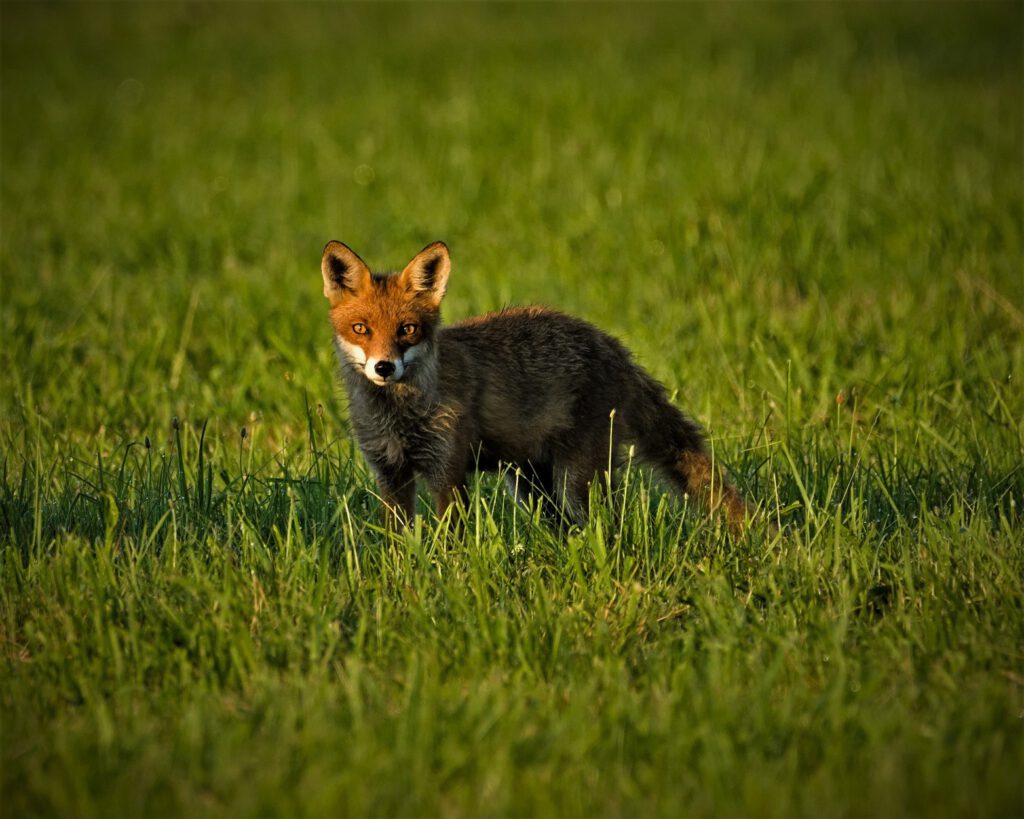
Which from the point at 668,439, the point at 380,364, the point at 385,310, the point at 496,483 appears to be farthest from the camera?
the point at 496,483

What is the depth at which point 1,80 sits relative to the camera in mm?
19094

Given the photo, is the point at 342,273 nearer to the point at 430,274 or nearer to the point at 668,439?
the point at 430,274

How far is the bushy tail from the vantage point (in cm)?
599

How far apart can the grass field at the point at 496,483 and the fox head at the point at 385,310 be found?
58 centimetres

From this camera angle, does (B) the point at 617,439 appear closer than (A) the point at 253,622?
No

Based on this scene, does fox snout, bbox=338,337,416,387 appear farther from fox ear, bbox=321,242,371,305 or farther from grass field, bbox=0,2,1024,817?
grass field, bbox=0,2,1024,817

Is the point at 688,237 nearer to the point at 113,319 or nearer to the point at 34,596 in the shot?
the point at 113,319

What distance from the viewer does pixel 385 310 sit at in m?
5.67

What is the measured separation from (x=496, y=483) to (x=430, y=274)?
1.36m

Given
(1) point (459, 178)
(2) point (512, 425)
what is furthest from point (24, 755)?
(1) point (459, 178)

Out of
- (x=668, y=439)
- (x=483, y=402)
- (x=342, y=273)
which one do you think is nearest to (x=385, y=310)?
(x=342, y=273)

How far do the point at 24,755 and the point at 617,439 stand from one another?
3136 mm

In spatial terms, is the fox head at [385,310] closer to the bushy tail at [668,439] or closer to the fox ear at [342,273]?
the fox ear at [342,273]

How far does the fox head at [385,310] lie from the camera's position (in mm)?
5500
